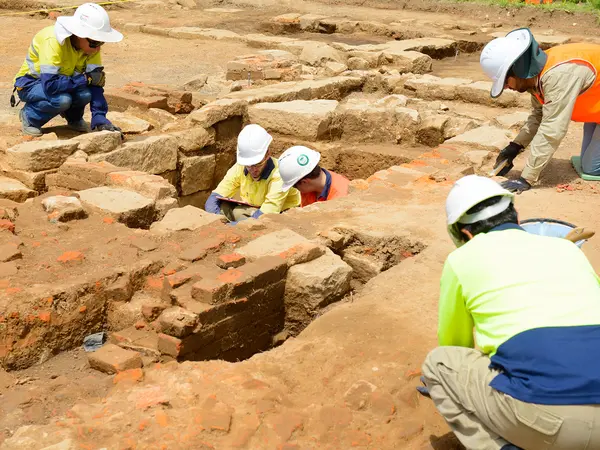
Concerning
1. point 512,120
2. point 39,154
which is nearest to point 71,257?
point 39,154

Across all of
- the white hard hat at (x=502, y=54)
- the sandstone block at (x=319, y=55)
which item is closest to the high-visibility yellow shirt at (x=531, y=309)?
the white hard hat at (x=502, y=54)

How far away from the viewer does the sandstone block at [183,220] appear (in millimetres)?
5133

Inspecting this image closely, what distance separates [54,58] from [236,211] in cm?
204

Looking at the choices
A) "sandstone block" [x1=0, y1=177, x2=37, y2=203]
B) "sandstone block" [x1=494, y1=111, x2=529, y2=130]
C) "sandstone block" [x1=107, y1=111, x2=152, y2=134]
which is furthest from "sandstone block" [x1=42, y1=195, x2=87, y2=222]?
"sandstone block" [x1=494, y1=111, x2=529, y2=130]

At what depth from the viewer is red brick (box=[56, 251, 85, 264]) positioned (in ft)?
14.9

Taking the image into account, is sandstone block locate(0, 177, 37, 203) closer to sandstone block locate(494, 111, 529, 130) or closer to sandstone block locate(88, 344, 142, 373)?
sandstone block locate(88, 344, 142, 373)

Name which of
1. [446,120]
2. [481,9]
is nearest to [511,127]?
[446,120]

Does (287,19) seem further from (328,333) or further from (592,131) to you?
(328,333)

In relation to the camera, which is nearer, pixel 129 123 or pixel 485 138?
pixel 485 138

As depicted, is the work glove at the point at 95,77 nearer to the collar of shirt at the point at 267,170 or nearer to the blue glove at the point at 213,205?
the blue glove at the point at 213,205

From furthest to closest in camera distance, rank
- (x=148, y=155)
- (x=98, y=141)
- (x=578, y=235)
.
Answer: (x=148, y=155) → (x=98, y=141) → (x=578, y=235)

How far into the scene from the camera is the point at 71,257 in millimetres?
4570

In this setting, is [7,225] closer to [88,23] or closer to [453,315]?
[88,23]

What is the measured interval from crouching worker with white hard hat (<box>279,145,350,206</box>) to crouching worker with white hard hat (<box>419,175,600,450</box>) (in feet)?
9.98
